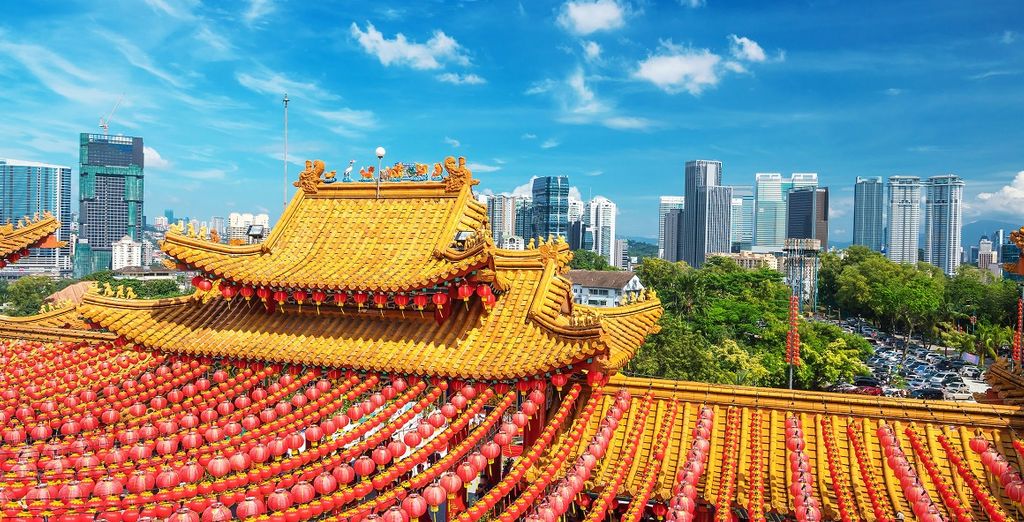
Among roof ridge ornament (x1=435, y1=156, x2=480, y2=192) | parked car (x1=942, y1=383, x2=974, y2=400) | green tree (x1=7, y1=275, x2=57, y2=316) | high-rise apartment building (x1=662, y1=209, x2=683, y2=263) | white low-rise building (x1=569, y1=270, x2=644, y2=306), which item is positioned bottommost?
parked car (x1=942, y1=383, x2=974, y2=400)

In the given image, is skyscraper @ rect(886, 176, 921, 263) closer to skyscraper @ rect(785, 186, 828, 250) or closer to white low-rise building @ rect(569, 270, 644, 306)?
skyscraper @ rect(785, 186, 828, 250)

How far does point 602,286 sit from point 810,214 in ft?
365

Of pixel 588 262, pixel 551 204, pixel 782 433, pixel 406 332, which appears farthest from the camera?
pixel 551 204

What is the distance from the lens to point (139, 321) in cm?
1077

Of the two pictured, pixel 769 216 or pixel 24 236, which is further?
pixel 769 216

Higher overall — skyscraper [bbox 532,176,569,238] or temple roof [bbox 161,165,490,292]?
skyscraper [bbox 532,176,569,238]

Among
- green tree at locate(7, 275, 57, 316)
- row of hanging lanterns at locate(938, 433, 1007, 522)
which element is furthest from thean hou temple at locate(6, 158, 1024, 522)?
green tree at locate(7, 275, 57, 316)

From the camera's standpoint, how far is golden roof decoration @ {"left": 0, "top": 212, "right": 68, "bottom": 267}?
12367 mm

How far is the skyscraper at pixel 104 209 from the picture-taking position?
132875 mm

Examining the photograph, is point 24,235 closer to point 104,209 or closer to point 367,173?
point 367,173

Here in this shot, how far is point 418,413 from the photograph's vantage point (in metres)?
8.45

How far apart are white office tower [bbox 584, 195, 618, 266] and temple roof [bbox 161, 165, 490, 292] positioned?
154m

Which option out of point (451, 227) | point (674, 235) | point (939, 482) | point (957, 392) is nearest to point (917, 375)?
point (957, 392)

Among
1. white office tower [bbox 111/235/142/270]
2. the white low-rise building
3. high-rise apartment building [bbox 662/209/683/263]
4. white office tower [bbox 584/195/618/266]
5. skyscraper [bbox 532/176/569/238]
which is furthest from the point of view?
high-rise apartment building [bbox 662/209/683/263]
